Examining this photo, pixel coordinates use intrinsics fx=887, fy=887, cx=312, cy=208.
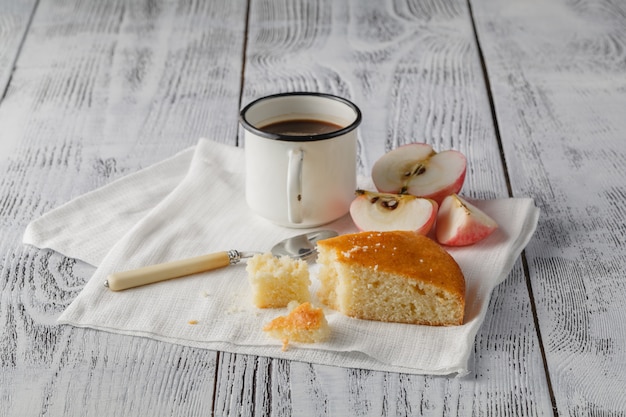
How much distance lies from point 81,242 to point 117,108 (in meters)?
0.67

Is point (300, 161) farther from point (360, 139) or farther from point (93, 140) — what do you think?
point (93, 140)

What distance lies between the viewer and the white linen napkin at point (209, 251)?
1.31 m

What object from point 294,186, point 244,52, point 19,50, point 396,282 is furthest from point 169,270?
point 19,50

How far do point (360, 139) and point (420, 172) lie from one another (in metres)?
0.38

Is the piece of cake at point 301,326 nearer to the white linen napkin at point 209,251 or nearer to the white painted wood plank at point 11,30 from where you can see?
the white linen napkin at point 209,251

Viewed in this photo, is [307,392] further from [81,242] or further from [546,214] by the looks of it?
[546,214]

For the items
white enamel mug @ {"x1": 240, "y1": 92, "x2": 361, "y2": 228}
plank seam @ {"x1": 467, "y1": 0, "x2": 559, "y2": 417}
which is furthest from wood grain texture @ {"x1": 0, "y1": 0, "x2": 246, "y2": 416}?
Answer: plank seam @ {"x1": 467, "y1": 0, "x2": 559, "y2": 417}

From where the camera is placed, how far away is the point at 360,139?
2047 millimetres

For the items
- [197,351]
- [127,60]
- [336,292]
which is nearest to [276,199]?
[336,292]

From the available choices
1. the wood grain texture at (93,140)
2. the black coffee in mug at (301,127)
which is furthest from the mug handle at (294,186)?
the wood grain texture at (93,140)

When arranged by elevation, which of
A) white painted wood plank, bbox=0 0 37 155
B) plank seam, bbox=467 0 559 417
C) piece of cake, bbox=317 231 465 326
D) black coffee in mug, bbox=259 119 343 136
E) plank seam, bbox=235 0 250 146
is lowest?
white painted wood plank, bbox=0 0 37 155

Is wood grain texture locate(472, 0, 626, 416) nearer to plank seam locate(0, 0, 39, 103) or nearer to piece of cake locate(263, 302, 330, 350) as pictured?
piece of cake locate(263, 302, 330, 350)

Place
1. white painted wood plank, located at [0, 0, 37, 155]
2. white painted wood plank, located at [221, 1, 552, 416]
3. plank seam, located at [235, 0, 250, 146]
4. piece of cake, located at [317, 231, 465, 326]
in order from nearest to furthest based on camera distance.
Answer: white painted wood plank, located at [221, 1, 552, 416] < piece of cake, located at [317, 231, 465, 326] < plank seam, located at [235, 0, 250, 146] < white painted wood plank, located at [0, 0, 37, 155]

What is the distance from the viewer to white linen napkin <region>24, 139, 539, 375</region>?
4.29 feet
